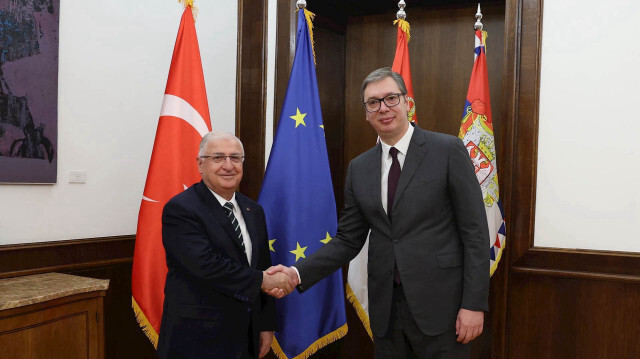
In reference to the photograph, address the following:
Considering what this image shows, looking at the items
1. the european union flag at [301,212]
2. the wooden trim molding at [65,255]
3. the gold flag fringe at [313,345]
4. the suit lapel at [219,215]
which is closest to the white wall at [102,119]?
the wooden trim molding at [65,255]

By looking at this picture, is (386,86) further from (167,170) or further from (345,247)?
(167,170)

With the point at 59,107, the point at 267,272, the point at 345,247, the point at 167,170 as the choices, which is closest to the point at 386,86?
the point at 345,247

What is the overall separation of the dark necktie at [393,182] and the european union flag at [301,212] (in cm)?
86

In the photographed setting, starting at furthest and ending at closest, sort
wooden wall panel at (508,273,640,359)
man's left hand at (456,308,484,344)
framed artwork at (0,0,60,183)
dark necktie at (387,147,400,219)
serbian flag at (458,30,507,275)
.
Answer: serbian flag at (458,30,507,275), wooden wall panel at (508,273,640,359), framed artwork at (0,0,60,183), dark necktie at (387,147,400,219), man's left hand at (456,308,484,344)

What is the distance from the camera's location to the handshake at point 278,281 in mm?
1984

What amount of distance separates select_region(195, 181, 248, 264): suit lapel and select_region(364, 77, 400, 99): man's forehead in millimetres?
727

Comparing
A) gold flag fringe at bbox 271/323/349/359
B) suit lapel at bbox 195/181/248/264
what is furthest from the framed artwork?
gold flag fringe at bbox 271/323/349/359

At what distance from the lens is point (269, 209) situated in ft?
8.53

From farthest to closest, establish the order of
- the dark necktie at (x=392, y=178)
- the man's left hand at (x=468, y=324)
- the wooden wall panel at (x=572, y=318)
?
1. the wooden wall panel at (x=572, y=318)
2. the dark necktie at (x=392, y=178)
3. the man's left hand at (x=468, y=324)

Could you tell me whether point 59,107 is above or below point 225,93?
below

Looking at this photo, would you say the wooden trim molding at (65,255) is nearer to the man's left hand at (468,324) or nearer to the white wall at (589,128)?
the man's left hand at (468,324)

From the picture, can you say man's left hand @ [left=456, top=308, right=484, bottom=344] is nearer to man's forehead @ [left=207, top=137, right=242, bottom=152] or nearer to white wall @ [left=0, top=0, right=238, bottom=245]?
man's forehead @ [left=207, top=137, right=242, bottom=152]

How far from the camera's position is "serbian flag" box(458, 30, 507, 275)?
8.67ft

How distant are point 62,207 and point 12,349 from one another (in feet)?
2.53
